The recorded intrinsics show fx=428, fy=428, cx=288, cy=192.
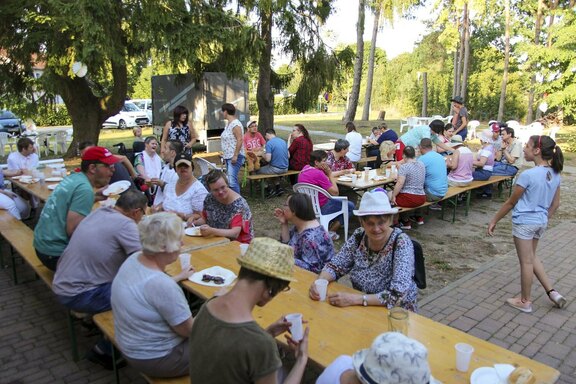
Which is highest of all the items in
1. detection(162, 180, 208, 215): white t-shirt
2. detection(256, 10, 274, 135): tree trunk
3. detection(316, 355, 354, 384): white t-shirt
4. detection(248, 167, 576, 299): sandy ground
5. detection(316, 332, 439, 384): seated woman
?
detection(256, 10, 274, 135): tree trunk

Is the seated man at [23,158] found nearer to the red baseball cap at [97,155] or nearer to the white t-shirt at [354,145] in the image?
the red baseball cap at [97,155]

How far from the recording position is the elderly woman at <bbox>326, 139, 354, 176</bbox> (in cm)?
719

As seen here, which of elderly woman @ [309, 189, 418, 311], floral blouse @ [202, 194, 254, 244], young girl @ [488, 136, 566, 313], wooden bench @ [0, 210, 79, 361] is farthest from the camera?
floral blouse @ [202, 194, 254, 244]

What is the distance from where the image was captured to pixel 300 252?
367 centimetres

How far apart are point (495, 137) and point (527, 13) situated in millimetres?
20379

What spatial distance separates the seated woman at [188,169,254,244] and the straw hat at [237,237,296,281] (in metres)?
2.26

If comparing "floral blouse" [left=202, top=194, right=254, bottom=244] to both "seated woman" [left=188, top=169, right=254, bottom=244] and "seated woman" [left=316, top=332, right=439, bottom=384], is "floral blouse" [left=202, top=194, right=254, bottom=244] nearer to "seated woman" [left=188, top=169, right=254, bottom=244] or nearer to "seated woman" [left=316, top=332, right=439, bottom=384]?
"seated woman" [left=188, top=169, right=254, bottom=244]

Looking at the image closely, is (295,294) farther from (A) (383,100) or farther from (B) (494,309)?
(A) (383,100)

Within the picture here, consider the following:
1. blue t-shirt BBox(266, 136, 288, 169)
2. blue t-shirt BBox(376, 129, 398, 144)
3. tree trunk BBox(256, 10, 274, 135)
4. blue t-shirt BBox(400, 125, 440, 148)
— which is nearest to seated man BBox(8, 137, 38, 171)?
blue t-shirt BBox(266, 136, 288, 169)

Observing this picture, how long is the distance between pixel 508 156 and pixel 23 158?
30.7ft

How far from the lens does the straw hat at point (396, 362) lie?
1.29 meters

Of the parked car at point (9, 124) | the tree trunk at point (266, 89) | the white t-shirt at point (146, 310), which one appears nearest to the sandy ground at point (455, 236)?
the white t-shirt at point (146, 310)

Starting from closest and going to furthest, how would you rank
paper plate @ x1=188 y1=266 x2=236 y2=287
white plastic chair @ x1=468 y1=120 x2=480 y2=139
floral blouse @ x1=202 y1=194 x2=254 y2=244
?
1. paper plate @ x1=188 y1=266 x2=236 y2=287
2. floral blouse @ x1=202 y1=194 x2=254 y2=244
3. white plastic chair @ x1=468 y1=120 x2=480 y2=139

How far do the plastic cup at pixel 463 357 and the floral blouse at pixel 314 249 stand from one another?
1.69 metres
